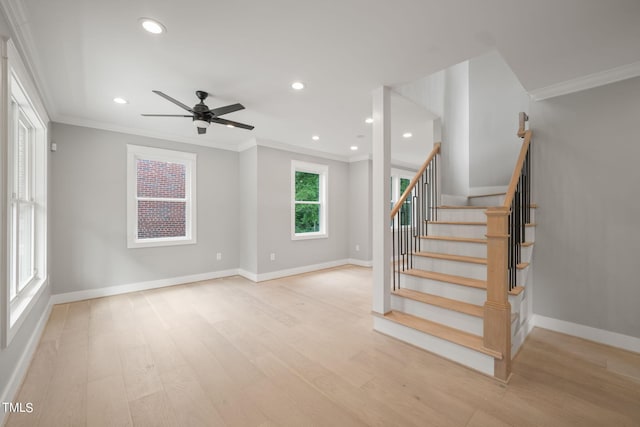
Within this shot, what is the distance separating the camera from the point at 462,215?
134 inches

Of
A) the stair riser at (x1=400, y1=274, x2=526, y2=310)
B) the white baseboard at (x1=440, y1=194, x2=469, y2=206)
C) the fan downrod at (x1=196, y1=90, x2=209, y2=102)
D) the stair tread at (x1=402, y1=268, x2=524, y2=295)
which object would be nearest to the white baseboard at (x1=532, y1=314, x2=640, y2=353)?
the stair riser at (x1=400, y1=274, x2=526, y2=310)

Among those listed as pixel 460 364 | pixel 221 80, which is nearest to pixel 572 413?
pixel 460 364

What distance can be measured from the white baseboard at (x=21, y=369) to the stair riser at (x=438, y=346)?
2.76m

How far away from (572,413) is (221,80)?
12.2ft

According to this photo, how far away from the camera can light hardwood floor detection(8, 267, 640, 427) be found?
1.63 metres

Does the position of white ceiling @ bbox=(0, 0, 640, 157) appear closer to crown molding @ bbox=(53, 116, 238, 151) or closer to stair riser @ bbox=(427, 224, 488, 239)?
crown molding @ bbox=(53, 116, 238, 151)

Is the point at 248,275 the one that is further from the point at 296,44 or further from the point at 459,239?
the point at 296,44

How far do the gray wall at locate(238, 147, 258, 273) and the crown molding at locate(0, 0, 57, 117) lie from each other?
273 centimetres

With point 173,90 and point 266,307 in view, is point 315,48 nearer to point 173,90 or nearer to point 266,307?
point 173,90

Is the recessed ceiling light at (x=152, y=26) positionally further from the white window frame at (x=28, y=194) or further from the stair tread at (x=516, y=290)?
the stair tread at (x=516, y=290)

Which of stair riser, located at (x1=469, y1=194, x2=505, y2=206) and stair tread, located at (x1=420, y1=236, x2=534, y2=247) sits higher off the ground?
stair riser, located at (x1=469, y1=194, x2=505, y2=206)

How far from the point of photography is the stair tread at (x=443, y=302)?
7.48 feet

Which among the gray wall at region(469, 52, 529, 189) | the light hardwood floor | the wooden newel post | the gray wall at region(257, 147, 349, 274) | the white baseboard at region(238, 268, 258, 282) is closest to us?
the light hardwood floor

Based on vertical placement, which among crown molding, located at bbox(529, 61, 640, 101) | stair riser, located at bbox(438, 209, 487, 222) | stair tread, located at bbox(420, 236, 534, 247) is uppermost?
crown molding, located at bbox(529, 61, 640, 101)
